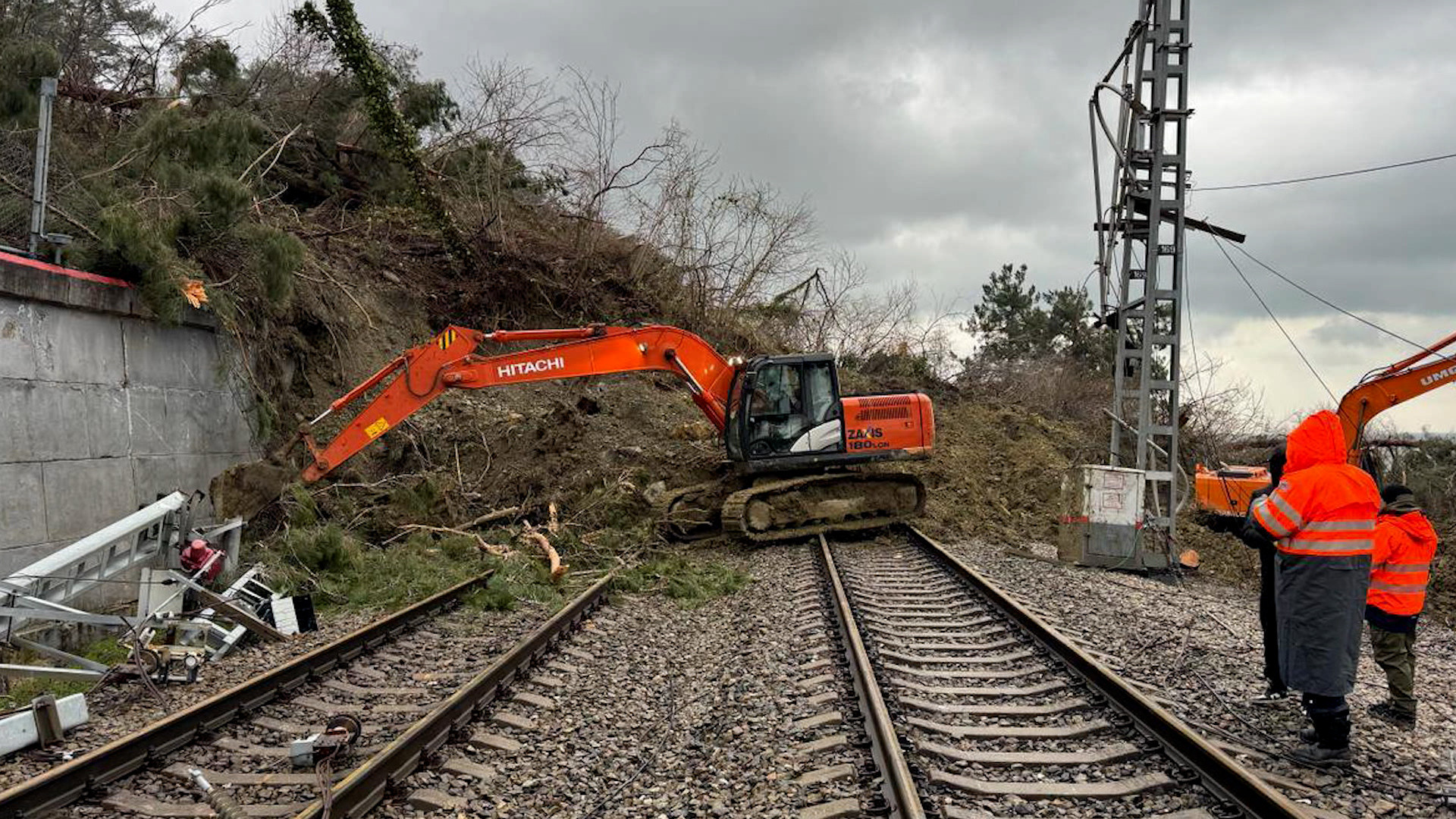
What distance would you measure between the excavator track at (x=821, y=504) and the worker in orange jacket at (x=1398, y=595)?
24.1ft

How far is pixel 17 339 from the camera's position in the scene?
723cm

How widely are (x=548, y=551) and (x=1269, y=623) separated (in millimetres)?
7023

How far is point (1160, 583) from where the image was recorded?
1043cm

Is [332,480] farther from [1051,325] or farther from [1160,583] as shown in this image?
[1051,325]

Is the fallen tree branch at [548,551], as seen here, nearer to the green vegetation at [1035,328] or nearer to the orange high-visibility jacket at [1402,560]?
the orange high-visibility jacket at [1402,560]

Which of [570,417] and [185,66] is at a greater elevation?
[185,66]

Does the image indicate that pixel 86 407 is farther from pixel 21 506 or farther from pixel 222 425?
pixel 222 425

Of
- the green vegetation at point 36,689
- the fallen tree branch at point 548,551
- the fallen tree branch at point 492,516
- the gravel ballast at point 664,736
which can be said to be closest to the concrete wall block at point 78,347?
the green vegetation at point 36,689

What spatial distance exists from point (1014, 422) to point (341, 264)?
50.5ft

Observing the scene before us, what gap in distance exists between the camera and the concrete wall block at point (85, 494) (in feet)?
24.4

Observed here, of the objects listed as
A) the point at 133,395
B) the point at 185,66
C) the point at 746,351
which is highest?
the point at 185,66

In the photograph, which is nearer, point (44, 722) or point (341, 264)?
point (44, 722)

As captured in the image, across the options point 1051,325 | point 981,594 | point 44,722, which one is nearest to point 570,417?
point 981,594

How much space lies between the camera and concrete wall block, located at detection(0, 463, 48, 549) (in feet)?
22.8
